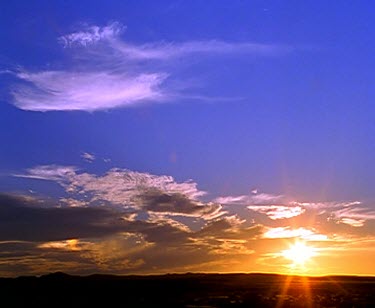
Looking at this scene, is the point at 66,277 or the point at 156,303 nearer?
the point at 156,303

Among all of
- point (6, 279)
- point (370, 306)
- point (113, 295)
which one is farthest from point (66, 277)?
point (370, 306)

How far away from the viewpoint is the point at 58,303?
5900 cm

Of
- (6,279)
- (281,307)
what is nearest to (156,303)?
(281,307)

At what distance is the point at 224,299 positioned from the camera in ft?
212

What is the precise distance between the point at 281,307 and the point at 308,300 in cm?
904

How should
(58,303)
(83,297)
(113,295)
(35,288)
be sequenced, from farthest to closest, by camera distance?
(35,288) < (113,295) < (83,297) < (58,303)

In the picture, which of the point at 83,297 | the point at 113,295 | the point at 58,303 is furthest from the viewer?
the point at 113,295

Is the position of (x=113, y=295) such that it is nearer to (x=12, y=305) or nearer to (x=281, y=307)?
(x=12, y=305)

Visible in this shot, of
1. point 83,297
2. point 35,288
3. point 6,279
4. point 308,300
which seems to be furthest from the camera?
point 6,279

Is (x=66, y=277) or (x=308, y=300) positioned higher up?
(x=66, y=277)

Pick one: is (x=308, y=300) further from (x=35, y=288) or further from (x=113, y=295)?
(x=35, y=288)

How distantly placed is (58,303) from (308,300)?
1055 inches

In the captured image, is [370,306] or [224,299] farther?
[224,299]

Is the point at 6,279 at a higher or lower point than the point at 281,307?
higher
